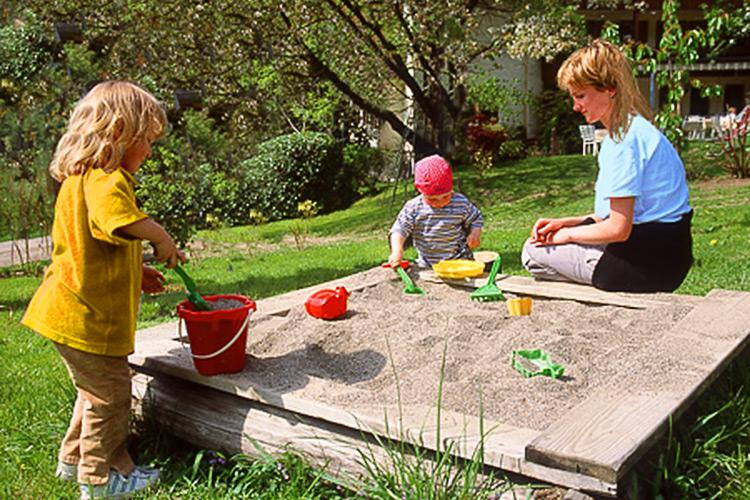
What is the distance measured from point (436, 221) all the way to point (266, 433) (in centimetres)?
207

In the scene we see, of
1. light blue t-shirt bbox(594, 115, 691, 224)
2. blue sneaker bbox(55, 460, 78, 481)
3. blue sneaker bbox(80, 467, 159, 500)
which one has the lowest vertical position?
blue sneaker bbox(80, 467, 159, 500)

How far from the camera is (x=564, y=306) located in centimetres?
356

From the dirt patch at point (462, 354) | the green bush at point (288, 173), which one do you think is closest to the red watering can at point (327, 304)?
the dirt patch at point (462, 354)

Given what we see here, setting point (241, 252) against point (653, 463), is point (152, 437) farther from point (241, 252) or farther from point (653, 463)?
point (241, 252)

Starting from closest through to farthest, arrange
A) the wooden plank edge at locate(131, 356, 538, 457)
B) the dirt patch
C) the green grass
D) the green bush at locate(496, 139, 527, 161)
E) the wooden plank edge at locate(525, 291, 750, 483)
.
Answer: the wooden plank edge at locate(525, 291, 750, 483), the wooden plank edge at locate(131, 356, 538, 457), the green grass, the dirt patch, the green bush at locate(496, 139, 527, 161)

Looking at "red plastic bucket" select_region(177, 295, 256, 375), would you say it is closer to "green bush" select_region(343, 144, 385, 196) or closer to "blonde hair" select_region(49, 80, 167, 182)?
"blonde hair" select_region(49, 80, 167, 182)

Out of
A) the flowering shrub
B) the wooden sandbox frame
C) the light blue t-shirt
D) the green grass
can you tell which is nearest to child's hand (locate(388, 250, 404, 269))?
the light blue t-shirt

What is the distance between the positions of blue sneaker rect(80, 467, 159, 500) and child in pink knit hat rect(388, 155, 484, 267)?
192 cm

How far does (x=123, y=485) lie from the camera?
8.14ft

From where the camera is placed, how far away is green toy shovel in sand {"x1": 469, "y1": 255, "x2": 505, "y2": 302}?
375 centimetres

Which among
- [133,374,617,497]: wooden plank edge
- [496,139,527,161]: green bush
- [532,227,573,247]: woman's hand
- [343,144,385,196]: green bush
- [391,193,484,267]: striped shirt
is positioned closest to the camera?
[133,374,617,497]: wooden plank edge

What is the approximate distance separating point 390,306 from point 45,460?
1.63 metres

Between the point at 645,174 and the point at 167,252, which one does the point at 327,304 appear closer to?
the point at 167,252

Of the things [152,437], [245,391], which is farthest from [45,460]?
[245,391]
